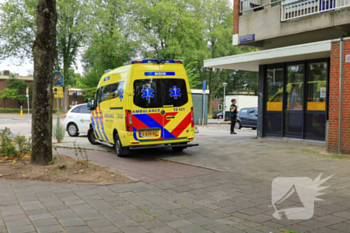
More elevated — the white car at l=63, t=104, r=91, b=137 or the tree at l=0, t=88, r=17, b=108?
the tree at l=0, t=88, r=17, b=108

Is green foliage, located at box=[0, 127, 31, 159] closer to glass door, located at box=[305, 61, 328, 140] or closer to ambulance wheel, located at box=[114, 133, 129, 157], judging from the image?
ambulance wheel, located at box=[114, 133, 129, 157]

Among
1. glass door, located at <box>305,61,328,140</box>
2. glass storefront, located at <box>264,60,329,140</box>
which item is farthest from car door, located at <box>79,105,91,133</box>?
glass door, located at <box>305,61,328,140</box>

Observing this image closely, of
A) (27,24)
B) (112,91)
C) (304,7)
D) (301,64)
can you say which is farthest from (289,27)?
(27,24)

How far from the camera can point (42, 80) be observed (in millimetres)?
6859

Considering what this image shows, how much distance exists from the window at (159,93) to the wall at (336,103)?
450 centimetres

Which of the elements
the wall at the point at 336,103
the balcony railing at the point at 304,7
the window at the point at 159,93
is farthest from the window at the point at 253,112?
the window at the point at 159,93

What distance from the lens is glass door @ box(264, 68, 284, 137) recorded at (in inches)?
504

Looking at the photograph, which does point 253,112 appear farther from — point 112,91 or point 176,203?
point 176,203

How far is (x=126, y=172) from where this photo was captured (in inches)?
281

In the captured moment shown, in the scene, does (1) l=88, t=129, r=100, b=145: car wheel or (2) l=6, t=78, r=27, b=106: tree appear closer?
(1) l=88, t=129, r=100, b=145: car wheel

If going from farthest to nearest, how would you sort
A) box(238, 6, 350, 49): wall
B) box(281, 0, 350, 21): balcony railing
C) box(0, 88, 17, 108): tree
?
box(0, 88, 17, 108): tree < box(281, 0, 350, 21): balcony railing < box(238, 6, 350, 49): wall

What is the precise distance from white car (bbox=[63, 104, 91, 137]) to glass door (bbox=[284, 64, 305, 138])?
8896mm

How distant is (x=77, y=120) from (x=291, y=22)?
10.3 m

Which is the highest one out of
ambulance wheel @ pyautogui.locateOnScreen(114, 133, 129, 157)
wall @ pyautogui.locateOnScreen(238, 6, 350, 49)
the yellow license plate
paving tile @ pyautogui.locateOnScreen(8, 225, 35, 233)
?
wall @ pyautogui.locateOnScreen(238, 6, 350, 49)
